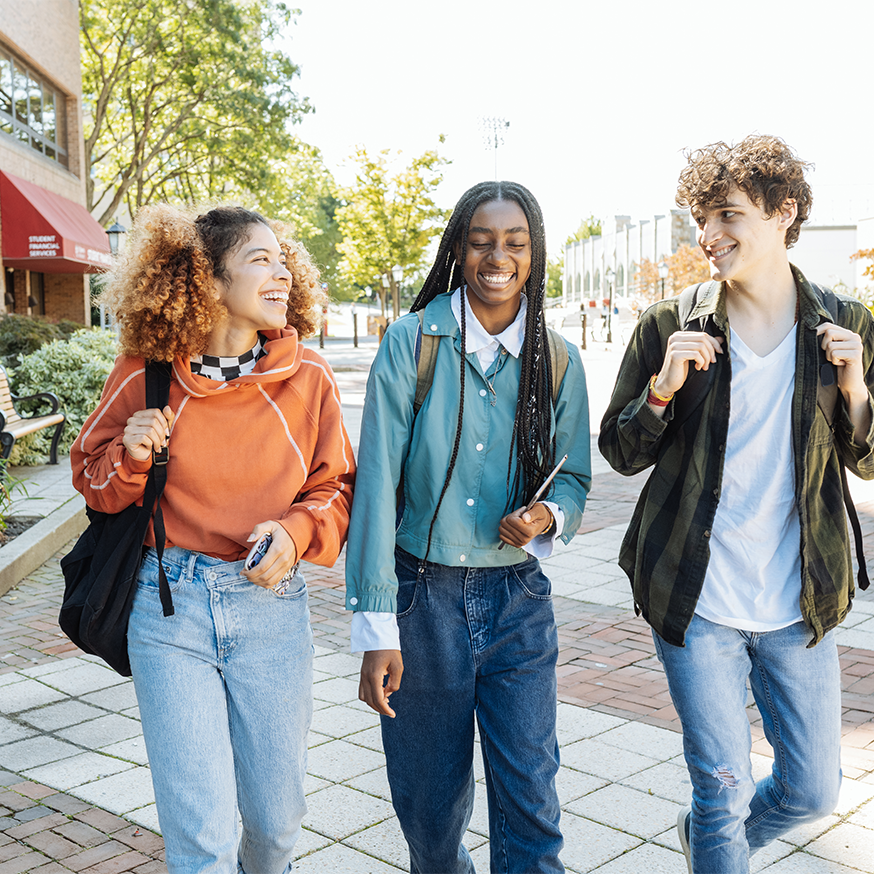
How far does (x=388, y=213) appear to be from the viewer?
42469mm

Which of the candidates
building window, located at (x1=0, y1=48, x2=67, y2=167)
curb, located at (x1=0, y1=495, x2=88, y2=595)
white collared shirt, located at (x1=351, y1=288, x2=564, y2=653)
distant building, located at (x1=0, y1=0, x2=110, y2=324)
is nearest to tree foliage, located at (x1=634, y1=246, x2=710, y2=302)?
distant building, located at (x1=0, y1=0, x2=110, y2=324)

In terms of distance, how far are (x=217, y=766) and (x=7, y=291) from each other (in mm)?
20436

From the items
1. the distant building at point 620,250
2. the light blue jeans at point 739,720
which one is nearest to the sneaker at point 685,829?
the light blue jeans at point 739,720

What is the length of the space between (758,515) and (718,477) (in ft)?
0.46

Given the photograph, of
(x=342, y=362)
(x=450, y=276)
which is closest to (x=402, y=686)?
(x=450, y=276)

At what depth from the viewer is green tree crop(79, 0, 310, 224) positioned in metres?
23.4

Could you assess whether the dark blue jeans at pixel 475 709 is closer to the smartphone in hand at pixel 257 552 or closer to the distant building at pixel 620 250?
the smartphone in hand at pixel 257 552

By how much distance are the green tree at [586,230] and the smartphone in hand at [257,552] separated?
122539mm

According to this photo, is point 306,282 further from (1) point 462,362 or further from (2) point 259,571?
(2) point 259,571

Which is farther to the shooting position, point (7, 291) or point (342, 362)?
point (342, 362)

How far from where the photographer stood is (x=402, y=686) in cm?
256

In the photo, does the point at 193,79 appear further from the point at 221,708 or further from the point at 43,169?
the point at 221,708

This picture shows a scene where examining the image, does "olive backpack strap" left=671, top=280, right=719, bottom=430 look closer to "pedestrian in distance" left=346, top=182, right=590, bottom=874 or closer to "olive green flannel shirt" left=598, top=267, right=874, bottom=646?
"olive green flannel shirt" left=598, top=267, right=874, bottom=646

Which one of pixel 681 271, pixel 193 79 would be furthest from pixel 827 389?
pixel 681 271
